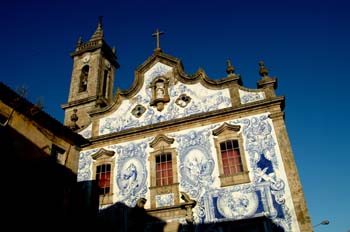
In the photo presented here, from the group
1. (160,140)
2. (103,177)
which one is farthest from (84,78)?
(160,140)

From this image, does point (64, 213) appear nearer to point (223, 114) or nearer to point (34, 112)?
point (34, 112)

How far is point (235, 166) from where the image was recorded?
41.1 feet

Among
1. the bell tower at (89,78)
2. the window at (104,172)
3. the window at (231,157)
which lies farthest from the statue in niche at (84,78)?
the window at (231,157)

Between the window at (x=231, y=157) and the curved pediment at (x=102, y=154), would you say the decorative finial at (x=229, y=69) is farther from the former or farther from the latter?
the curved pediment at (x=102, y=154)

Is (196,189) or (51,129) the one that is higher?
(51,129)

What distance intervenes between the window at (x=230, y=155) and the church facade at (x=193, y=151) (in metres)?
0.04

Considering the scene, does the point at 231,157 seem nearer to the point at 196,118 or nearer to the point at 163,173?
the point at 196,118

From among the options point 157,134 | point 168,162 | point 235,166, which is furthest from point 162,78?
point 235,166

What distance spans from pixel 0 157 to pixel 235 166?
8.24 m

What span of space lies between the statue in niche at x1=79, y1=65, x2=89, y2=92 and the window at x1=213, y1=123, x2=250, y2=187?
1081cm

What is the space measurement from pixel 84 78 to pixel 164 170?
10698 millimetres

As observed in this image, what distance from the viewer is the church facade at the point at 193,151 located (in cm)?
1164

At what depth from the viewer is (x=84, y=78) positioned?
21.2m

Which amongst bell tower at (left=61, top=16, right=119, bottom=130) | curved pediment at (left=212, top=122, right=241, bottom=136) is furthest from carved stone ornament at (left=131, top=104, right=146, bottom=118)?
curved pediment at (left=212, top=122, right=241, bottom=136)
